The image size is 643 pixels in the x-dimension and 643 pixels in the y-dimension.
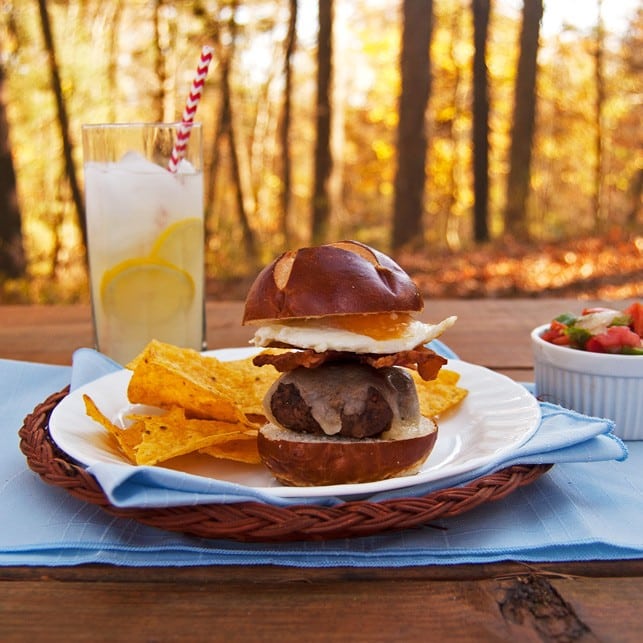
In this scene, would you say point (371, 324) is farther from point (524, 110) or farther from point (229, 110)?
point (229, 110)

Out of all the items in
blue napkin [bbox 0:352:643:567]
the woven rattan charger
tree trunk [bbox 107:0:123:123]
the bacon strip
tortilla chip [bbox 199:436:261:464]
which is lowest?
tortilla chip [bbox 199:436:261:464]

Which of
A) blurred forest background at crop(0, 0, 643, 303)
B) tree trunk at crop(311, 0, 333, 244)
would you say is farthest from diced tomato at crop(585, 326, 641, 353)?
tree trunk at crop(311, 0, 333, 244)

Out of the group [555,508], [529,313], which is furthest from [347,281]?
[529,313]

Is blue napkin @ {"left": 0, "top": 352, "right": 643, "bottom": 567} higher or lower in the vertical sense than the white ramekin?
lower

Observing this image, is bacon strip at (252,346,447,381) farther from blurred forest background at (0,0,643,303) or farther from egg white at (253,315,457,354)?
blurred forest background at (0,0,643,303)

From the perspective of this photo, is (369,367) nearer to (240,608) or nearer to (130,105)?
(240,608)

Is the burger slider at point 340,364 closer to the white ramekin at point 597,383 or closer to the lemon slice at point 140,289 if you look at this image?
the white ramekin at point 597,383

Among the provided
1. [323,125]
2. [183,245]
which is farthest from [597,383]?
[323,125]
